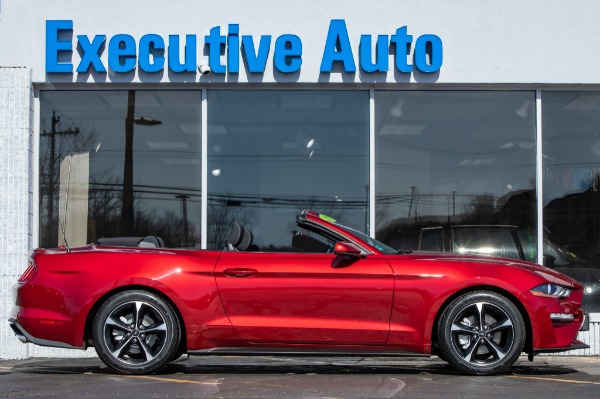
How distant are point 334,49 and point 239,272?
4262 millimetres

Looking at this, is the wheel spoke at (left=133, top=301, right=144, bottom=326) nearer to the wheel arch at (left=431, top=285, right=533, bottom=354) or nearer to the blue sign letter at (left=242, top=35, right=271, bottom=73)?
the wheel arch at (left=431, top=285, right=533, bottom=354)

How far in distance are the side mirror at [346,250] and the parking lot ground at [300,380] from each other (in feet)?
3.15

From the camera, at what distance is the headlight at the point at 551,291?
768 cm

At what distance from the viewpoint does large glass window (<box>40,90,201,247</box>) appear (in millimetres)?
11258

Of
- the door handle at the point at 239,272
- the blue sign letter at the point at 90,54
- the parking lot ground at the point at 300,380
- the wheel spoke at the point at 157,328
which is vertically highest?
the blue sign letter at the point at 90,54

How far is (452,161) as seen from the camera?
1134 cm

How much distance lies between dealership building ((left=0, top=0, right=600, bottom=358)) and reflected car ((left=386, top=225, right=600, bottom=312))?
2 centimetres

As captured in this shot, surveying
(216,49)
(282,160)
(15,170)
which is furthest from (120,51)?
(282,160)

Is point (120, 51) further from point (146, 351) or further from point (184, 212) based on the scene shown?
point (146, 351)

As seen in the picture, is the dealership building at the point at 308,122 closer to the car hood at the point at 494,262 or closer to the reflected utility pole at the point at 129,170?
the reflected utility pole at the point at 129,170

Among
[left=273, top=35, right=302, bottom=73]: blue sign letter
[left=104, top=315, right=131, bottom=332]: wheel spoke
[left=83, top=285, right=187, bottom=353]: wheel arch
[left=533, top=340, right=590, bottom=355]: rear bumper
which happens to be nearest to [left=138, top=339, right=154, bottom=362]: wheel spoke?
[left=104, top=315, right=131, bottom=332]: wheel spoke

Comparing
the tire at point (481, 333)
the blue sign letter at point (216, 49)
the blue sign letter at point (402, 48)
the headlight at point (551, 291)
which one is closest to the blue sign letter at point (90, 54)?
the blue sign letter at point (216, 49)

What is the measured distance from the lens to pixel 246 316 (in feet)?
25.2

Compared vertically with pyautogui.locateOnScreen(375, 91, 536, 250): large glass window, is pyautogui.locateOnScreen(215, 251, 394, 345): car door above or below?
below
